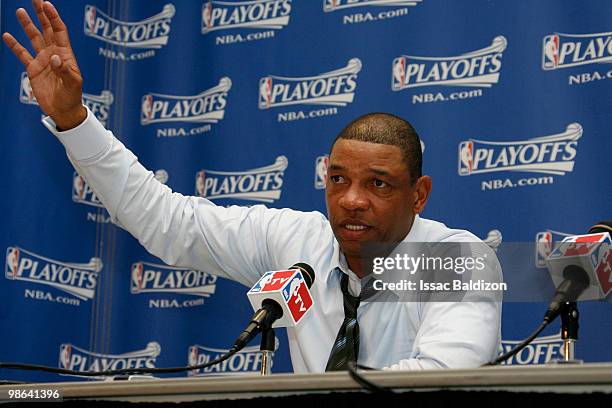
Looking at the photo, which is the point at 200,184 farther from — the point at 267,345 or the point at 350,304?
the point at 267,345

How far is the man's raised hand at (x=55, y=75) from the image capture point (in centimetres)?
257

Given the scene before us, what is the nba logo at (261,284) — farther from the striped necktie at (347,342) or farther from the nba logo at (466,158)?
the nba logo at (466,158)

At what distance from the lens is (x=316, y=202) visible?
3.71 metres

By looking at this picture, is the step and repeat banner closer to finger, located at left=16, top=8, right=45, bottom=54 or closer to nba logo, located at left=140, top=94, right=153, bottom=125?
nba logo, located at left=140, top=94, right=153, bottom=125

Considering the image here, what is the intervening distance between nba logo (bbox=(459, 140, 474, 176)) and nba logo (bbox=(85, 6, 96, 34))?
71.8 inches

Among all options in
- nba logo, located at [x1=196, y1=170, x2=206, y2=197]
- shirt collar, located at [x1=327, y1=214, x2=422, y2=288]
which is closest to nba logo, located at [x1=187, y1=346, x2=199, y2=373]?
nba logo, located at [x1=196, y1=170, x2=206, y2=197]

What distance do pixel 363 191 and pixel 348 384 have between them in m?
1.27

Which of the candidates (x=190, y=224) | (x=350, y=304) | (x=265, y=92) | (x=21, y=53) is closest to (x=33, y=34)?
(x=21, y=53)

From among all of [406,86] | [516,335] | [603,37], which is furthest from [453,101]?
[516,335]

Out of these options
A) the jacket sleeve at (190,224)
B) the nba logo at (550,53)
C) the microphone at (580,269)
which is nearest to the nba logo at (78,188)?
the jacket sleeve at (190,224)

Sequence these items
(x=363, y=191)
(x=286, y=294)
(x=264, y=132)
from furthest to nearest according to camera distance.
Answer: (x=264, y=132)
(x=363, y=191)
(x=286, y=294)

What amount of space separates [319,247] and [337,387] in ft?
4.57

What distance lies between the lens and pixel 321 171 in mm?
3730

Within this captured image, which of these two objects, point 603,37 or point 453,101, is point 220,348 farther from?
point 603,37
